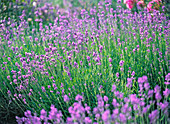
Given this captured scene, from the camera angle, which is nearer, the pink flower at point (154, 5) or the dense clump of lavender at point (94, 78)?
the dense clump of lavender at point (94, 78)

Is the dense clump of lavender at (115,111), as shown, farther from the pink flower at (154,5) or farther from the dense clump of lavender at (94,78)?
the pink flower at (154,5)

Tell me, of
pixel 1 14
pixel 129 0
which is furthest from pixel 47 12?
pixel 129 0

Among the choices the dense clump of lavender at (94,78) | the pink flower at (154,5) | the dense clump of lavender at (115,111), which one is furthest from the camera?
the pink flower at (154,5)

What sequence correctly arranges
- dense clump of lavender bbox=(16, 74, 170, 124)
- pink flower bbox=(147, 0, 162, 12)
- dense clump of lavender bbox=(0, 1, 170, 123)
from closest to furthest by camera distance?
dense clump of lavender bbox=(16, 74, 170, 124)
dense clump of lavender bbox=(0, 1, 170, 123)
pink flower bbox=(147, 0, 162, 12)

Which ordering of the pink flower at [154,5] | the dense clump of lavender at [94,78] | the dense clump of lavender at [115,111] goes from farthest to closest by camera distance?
the pink flower at [154,5], the dense clump of lavender at [94,78], the dense clump of lavender at [115,111]

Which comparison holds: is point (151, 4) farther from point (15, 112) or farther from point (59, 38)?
point (15, 112)

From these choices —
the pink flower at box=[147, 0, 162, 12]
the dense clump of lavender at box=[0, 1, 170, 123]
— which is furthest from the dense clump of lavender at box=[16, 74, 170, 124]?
the pink flower at box=[147, 0, 162, 12]

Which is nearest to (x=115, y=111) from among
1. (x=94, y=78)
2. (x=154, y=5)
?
(x=94, y=78)

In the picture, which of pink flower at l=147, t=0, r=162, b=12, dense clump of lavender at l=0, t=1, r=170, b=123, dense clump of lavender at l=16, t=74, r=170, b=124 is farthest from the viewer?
pink flower at l=147, t=0, r=162, b=12

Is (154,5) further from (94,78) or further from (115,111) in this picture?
(115,111)

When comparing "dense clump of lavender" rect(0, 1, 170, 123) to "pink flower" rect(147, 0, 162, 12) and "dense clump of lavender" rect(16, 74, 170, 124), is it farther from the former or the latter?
"pink flower" rect(147, 0, 162, 12)

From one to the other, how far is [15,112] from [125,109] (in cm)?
173

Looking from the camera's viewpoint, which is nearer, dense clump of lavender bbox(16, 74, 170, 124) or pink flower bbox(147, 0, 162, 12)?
dense clump of lavender bbox(16, 74, 170, 124)

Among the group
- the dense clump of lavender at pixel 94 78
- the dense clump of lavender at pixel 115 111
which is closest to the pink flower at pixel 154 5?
the dense clump of lavender at pixel 94 78
